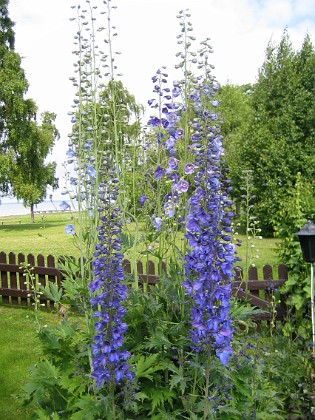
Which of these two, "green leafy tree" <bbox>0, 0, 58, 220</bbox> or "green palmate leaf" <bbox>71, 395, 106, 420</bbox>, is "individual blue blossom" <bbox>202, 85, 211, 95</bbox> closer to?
"green palmate leaf" <bbox>71, 395, 106, 420</bbox>

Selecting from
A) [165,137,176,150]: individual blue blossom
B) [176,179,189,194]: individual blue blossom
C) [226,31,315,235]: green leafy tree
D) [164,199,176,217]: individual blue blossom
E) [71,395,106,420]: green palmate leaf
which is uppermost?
[226,31,315,235]: green leafy tree

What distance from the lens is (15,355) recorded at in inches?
238

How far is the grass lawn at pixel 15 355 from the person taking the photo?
4.57 meters

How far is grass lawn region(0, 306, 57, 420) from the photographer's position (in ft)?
15.0

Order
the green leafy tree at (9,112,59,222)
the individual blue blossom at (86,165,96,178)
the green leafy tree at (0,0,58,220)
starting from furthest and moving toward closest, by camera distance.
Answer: the green leafy tree at (9,112,59,222) < the green leafy tree at (0,0,58,220) < the individual blue blossom at (86,165,96,178)

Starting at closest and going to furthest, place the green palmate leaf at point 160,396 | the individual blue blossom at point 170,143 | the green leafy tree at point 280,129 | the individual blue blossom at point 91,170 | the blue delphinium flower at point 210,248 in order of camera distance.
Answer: the blue delphinium flower at point 210,248, the green palmate leaf at point 160,396, the individual blue blossom at point 170,143, the individual blue blossom at point 91,170, the green leafy tree at point 280,129

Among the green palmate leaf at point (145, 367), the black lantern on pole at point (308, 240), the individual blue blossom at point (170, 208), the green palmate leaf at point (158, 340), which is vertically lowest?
the green palmate leaf at point (145, 367)

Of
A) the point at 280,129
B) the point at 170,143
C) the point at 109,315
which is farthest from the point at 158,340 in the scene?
the point at 280,129

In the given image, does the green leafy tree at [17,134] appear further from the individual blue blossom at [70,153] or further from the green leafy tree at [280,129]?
the individual blue blossom at [70,153]

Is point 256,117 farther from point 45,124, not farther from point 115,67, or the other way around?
point 115,67

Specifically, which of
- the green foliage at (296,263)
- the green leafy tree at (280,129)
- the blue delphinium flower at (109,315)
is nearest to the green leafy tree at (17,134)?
the green leafy tree at (280,129)

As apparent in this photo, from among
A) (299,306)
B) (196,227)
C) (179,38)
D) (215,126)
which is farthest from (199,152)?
→ (299,306)

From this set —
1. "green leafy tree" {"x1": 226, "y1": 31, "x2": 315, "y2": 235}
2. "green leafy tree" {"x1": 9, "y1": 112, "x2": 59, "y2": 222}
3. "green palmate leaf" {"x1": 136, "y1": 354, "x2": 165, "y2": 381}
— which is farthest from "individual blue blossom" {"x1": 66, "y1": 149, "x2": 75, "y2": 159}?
"green leafy tree" {"x1": 9, "y1": 112, "x2": 59, "y2": 222}

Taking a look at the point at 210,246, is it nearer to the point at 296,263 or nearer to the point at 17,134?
the point at 296,263
